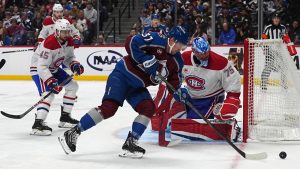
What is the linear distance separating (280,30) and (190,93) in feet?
11.3

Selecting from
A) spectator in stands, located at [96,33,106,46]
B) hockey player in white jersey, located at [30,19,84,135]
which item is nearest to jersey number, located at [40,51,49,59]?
hockey player in white jersey, located at [30,19,84,135]

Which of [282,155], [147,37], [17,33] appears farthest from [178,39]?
[17,33]

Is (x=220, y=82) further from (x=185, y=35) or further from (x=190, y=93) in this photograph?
(x=185, y=35)

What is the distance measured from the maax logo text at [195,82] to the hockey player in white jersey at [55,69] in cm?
105

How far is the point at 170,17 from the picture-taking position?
→ 1117 cm

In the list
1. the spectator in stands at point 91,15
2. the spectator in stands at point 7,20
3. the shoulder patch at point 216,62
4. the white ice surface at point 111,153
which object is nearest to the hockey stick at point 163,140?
the white ice surface at point 111,153

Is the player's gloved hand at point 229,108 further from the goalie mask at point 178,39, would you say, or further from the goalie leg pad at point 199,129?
the goalie mask at point 178,39

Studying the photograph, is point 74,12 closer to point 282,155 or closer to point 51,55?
point 51,55

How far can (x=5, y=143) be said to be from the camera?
468 cm

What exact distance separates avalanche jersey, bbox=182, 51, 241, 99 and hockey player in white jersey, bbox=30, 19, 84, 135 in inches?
41.8

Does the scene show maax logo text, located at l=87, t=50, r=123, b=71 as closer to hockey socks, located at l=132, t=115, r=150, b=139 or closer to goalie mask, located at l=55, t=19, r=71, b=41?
goalie mask, located at l=55, t=19, r=71, b=41

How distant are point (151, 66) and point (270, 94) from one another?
1.24 metres

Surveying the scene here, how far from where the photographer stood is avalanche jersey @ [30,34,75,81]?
5066 mm

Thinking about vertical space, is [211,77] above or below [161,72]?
below
